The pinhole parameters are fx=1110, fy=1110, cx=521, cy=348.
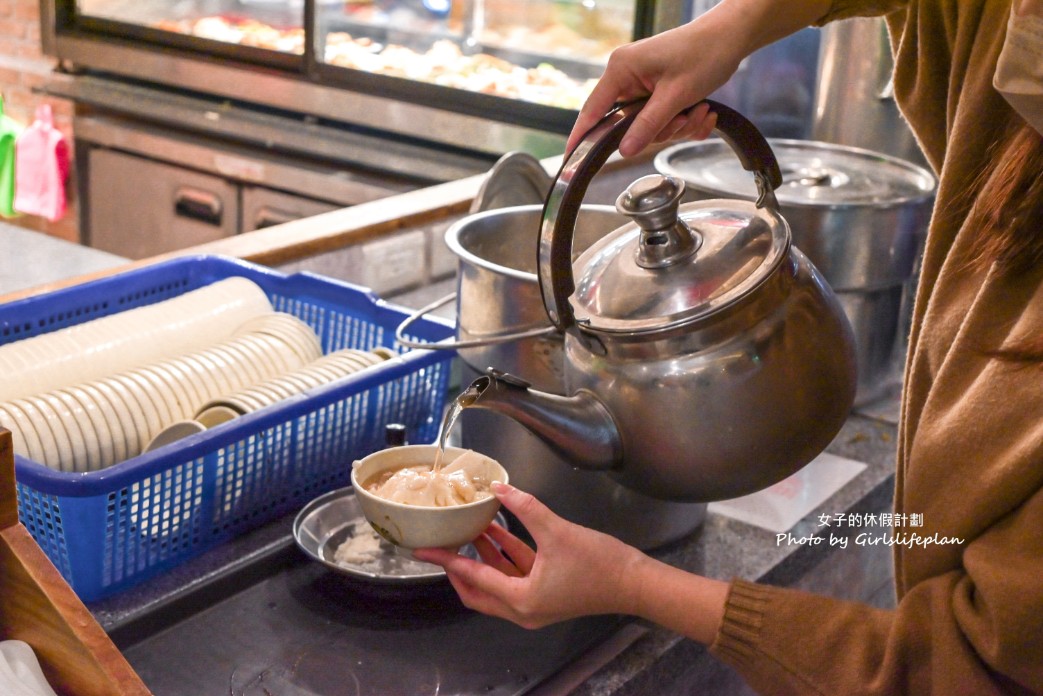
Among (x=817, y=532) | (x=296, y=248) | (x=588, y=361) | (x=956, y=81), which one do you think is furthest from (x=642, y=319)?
(x=296, y=248)

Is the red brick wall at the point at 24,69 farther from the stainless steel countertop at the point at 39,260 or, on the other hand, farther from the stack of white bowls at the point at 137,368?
the stack of white bowls at the point at 137,368

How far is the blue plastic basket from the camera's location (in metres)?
1.07

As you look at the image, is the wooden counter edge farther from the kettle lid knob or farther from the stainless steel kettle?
the kettle lid knob

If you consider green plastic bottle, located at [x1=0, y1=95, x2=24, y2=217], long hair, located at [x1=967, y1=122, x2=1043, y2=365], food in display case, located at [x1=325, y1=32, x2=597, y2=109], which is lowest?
green plastic bottle, located at [x1=0, y1=95, x2=24, y2=217]

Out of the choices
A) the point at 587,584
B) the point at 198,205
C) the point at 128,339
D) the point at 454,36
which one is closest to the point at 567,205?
the point at 587,584

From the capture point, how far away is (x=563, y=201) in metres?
0.91

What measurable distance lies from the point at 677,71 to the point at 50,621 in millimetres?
699

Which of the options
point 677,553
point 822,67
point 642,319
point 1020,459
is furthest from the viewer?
point 822,67

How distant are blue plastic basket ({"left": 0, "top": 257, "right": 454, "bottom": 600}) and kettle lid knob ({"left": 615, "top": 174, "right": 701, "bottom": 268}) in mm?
445

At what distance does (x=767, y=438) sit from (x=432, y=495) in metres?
0.31

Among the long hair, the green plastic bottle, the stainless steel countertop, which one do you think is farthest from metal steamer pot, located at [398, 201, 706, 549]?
the green plastic bottle

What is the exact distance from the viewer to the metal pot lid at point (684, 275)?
938 mm

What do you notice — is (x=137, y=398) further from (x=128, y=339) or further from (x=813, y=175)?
(x=813, y=175)

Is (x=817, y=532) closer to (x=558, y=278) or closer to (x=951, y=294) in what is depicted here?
(x=951, y=294)
